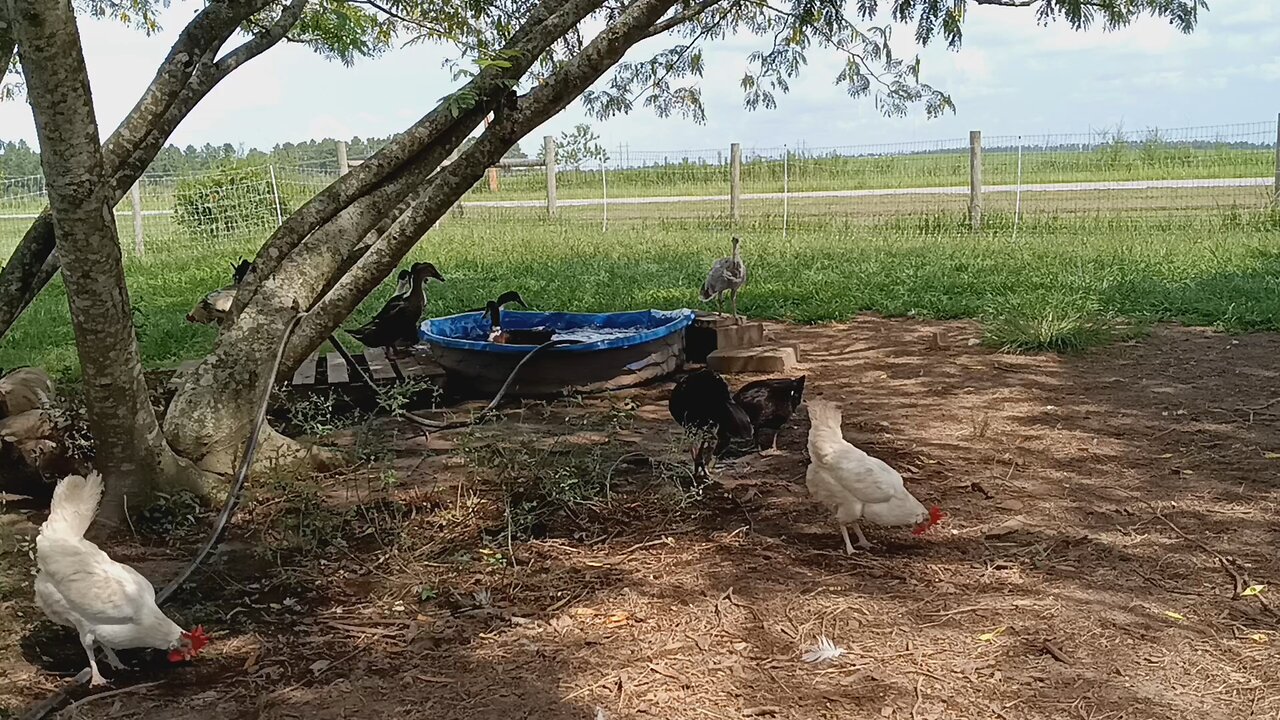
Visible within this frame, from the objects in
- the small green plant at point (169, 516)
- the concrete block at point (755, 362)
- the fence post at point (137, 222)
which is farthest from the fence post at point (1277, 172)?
the fence post at point (137, 222)

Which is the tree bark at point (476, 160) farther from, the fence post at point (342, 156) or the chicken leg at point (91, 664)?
the fence post at point (342, 156)

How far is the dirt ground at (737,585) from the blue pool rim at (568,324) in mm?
815

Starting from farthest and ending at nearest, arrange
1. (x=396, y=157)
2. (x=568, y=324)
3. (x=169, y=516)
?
(x=568, y=324) < (x=396, y=157) < (x=169, y=516)

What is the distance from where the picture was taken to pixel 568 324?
7492 millimetres

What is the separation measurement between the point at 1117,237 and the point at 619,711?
12.8 metres

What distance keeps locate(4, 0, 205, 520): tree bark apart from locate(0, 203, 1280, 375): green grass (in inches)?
134

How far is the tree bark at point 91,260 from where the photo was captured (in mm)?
3418

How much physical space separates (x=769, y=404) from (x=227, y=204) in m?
16.2

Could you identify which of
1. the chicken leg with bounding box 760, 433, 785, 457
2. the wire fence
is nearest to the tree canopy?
the chicken leg with bounding box 760, 433, 785, 457

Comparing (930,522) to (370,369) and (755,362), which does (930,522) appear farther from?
(370,369)

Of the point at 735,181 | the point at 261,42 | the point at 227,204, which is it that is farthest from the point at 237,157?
the point at 261,42

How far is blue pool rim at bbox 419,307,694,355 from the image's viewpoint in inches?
239

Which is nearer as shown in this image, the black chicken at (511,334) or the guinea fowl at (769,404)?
the guinea fowl at (769,404)

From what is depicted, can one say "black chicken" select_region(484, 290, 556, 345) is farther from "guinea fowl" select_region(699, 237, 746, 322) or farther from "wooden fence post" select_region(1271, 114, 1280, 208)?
"wooden fence post" select_region(1271, 114, 1280, 208)
